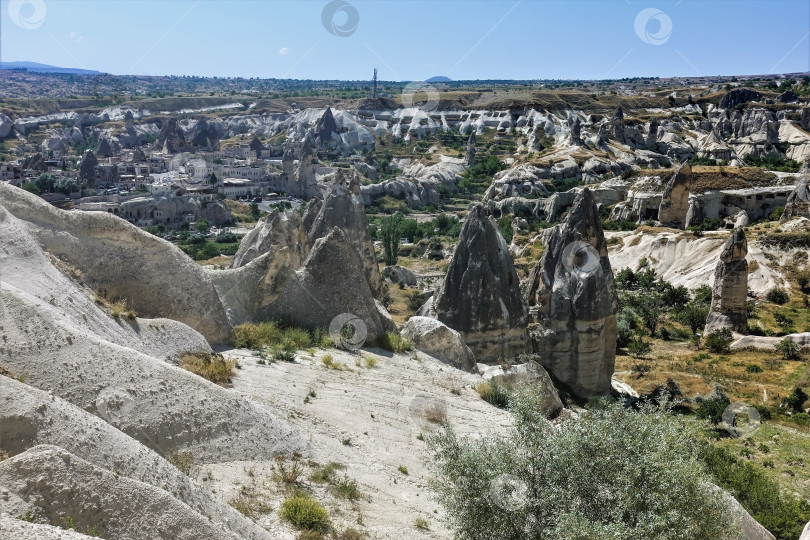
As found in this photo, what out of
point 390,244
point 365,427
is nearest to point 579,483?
point 365,427

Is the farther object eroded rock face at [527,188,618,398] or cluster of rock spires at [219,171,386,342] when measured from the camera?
eroded rock face at [527,188,618,398]

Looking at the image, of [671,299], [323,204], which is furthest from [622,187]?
[323,204]

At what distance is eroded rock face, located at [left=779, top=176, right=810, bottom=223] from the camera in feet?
129

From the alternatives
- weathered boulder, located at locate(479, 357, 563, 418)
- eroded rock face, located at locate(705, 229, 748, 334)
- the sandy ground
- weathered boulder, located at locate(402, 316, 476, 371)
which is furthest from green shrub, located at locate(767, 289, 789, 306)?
the sandy ground

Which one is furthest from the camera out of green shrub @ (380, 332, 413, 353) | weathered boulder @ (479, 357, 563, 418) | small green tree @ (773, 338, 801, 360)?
small green tree @ (773, 338, 801, 360)

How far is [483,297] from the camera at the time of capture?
572 inches

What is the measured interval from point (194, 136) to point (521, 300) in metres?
94.8

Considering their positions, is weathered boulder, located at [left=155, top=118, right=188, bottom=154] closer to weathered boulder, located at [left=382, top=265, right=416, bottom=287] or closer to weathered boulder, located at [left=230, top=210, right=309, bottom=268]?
weathered boulder, located at [left=382, top=265, right=416, bottom=287]

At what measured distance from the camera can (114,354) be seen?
6.02 metres

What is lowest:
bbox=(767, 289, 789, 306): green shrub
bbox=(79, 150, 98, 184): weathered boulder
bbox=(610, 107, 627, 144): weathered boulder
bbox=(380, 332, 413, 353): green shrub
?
bbox=(767, 289, 789, 306): green shrub

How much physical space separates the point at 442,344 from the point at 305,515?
23.8 feet

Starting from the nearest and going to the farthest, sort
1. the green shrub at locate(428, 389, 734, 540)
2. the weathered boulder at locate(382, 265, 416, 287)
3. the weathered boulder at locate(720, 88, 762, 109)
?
the green shrub at locate(428, 389, 734, 540), the weathered boulder at locate(382, 265, 416, 287), the weathered boulder at locate(720, 88, 762, 109)

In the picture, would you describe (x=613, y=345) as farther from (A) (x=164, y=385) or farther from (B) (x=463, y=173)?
(B) (x=463, y=173)

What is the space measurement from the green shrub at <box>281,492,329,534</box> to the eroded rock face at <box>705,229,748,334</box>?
2360cm
